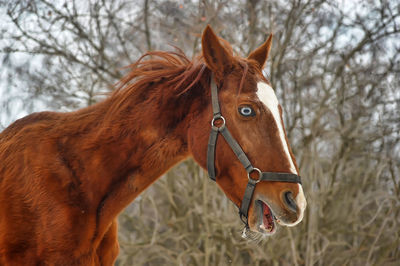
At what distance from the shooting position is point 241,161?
7.80 feet

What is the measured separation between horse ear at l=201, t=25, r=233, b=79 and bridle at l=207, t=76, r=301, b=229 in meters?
0.08

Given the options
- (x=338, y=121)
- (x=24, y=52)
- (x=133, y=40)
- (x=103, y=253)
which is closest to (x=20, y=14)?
(x=24, y=52)

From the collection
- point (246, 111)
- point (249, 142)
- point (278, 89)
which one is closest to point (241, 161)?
point (249, 142)

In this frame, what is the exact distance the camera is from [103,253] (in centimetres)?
268

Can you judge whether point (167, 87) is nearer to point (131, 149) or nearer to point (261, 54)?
point (131, 149)

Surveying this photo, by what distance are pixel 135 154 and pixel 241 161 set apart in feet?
2.29

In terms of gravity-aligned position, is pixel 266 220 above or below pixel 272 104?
below

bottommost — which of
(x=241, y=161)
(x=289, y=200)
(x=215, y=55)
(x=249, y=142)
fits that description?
(x=289, y=200)

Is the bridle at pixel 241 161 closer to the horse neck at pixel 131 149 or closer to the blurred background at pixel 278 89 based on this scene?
the horse neck at pixel 131 149

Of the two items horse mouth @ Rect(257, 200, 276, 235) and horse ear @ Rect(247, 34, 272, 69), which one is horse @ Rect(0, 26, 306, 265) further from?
horse ear @ Rect(247, 34, 272, 69)

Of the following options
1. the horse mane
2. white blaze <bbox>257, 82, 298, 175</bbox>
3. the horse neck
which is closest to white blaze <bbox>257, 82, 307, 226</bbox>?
white blaze <bbox>257, 82, 298, 175</bbox>

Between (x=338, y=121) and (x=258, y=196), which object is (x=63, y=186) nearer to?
(x=258, y=196)

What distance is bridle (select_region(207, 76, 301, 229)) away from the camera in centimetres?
225

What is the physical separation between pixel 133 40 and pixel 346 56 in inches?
165
